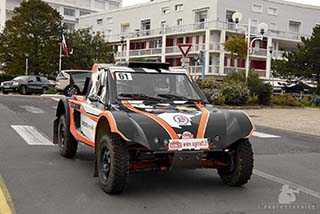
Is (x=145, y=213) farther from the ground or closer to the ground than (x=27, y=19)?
closer to the ground

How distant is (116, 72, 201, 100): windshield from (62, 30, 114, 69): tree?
43.5 metres

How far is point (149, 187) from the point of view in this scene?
6.70m

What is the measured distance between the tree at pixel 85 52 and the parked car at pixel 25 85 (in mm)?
15315

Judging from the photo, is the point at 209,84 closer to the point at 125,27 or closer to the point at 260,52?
the point at 260,52

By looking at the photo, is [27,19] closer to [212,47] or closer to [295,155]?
[212,47]

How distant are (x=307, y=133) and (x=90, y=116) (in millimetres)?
9047

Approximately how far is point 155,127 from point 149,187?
43.2 inches

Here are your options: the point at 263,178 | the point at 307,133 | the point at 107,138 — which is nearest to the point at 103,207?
the point at 107,138

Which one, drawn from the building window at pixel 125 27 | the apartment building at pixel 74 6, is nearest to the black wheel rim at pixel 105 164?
the building window at pixel 125 27

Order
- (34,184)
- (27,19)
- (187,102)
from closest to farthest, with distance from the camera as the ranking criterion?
(34,184) < (187,102) < (27,19)

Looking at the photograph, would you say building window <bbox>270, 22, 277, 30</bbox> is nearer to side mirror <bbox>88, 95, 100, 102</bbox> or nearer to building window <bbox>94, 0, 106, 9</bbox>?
building window <bbox>94, 0, 106, 9</bbox>

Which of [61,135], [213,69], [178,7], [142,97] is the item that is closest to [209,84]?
[61,135]

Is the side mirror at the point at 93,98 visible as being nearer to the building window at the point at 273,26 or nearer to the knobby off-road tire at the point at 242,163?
the knobby off-road tire at the point at 242,163

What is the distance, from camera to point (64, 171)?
302 inches
